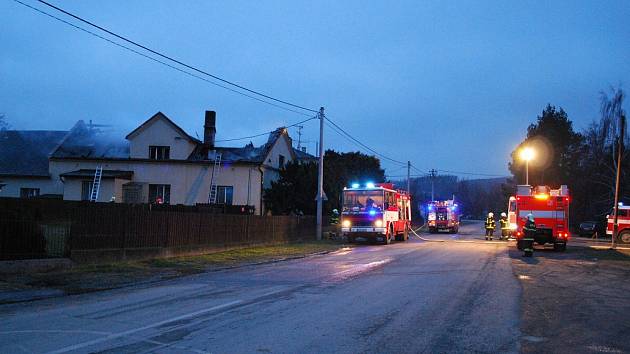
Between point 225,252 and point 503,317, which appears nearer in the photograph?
point 503,317

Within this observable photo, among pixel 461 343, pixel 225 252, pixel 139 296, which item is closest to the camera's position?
pixel 461 343

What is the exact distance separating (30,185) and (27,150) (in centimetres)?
433

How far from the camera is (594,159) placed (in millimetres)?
60469

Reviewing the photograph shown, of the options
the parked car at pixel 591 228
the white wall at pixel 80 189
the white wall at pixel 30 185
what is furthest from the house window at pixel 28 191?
the parked car at pixel 591 228

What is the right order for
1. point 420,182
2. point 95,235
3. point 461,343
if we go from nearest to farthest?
1. point 461,343
2. point 95,235
3. point 420,182

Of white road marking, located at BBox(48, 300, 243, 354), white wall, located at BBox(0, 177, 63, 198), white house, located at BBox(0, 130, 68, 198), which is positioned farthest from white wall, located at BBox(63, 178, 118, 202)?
white road marking, located at BBox(48, 300, 243, 354)

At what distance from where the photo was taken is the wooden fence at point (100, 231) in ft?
47.1

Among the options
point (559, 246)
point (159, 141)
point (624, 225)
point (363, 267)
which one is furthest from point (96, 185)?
point (624, 225)

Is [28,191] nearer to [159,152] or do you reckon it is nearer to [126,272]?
[159,152]

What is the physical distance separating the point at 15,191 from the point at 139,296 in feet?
103

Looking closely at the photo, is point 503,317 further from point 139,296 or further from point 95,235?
point 95,235

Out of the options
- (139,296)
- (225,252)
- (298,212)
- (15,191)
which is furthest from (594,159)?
(139,296)

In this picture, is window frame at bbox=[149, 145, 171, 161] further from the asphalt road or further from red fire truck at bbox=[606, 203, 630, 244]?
red fire truck at bbox=[606, 203, 630, 244]

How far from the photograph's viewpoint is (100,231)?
659 inches
